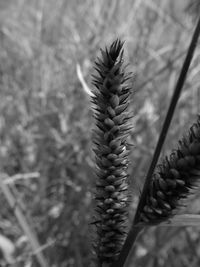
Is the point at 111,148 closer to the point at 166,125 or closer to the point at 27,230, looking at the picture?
the point at 166,125

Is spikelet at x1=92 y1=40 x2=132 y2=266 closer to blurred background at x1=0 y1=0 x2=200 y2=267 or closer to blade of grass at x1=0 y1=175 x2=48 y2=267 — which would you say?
blade of grass at x1=0 y1=175 x2=48 y2=267

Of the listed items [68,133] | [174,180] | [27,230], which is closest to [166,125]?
[174,180]

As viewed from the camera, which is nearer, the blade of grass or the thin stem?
the thin stem

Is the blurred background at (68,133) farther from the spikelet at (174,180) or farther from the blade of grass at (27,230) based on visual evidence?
the spikelet at (174,180)

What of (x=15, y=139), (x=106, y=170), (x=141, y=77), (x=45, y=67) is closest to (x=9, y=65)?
(x=45, y=67)

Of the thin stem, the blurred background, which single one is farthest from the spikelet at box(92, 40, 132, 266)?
the blurred background

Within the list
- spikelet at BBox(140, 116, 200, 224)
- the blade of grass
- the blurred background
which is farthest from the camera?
the blurred background
